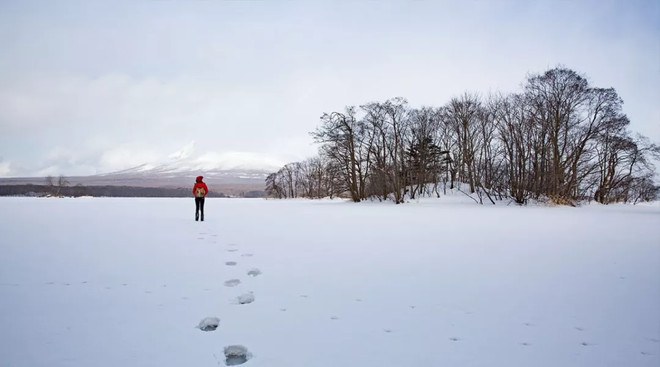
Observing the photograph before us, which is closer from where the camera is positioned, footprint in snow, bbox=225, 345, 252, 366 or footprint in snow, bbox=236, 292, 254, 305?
footprint in snow, bbox=225, 345, 252, 366

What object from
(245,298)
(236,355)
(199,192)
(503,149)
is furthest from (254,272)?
(503,149)

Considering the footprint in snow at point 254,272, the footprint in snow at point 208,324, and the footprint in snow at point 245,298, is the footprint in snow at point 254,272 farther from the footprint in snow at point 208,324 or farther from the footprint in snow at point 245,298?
the footprint in snow at point 208,324

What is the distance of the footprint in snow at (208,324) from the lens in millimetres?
2478

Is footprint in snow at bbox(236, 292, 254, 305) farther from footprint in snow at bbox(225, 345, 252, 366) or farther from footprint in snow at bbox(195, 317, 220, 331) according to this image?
footprint in snow at bbox(225, 345, 252, 366)

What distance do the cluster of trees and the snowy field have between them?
55.2 feet

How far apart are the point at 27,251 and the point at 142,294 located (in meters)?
3.95

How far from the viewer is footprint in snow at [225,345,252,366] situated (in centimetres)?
200

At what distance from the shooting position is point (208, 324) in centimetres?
254

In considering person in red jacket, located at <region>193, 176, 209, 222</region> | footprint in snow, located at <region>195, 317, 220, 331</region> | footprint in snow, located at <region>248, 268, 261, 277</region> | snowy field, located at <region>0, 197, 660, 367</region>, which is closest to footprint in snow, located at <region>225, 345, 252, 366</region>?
snowy field, located at <region>0, 197, 660, 367</region>

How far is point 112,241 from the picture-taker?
6520 mm

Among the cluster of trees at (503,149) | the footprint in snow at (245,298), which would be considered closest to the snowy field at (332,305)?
the footprint in snow at (245,298)

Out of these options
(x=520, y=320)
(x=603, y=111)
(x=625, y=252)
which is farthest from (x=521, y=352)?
(x=603, y=111)

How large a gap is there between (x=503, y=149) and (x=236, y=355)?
24.9 meters

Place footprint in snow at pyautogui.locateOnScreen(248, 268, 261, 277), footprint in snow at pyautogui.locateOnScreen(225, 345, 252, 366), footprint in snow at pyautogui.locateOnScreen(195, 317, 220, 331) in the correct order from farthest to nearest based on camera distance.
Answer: footprint in snow at pyautogui.locateOnScreen(248, 268, 261, 277)
footprint in snow at pyautogui.locateOnScreen(195, 317, 220, 331)
footprint in snow at pyautogui.locateOnScreen(225, 345, 252, 366)
